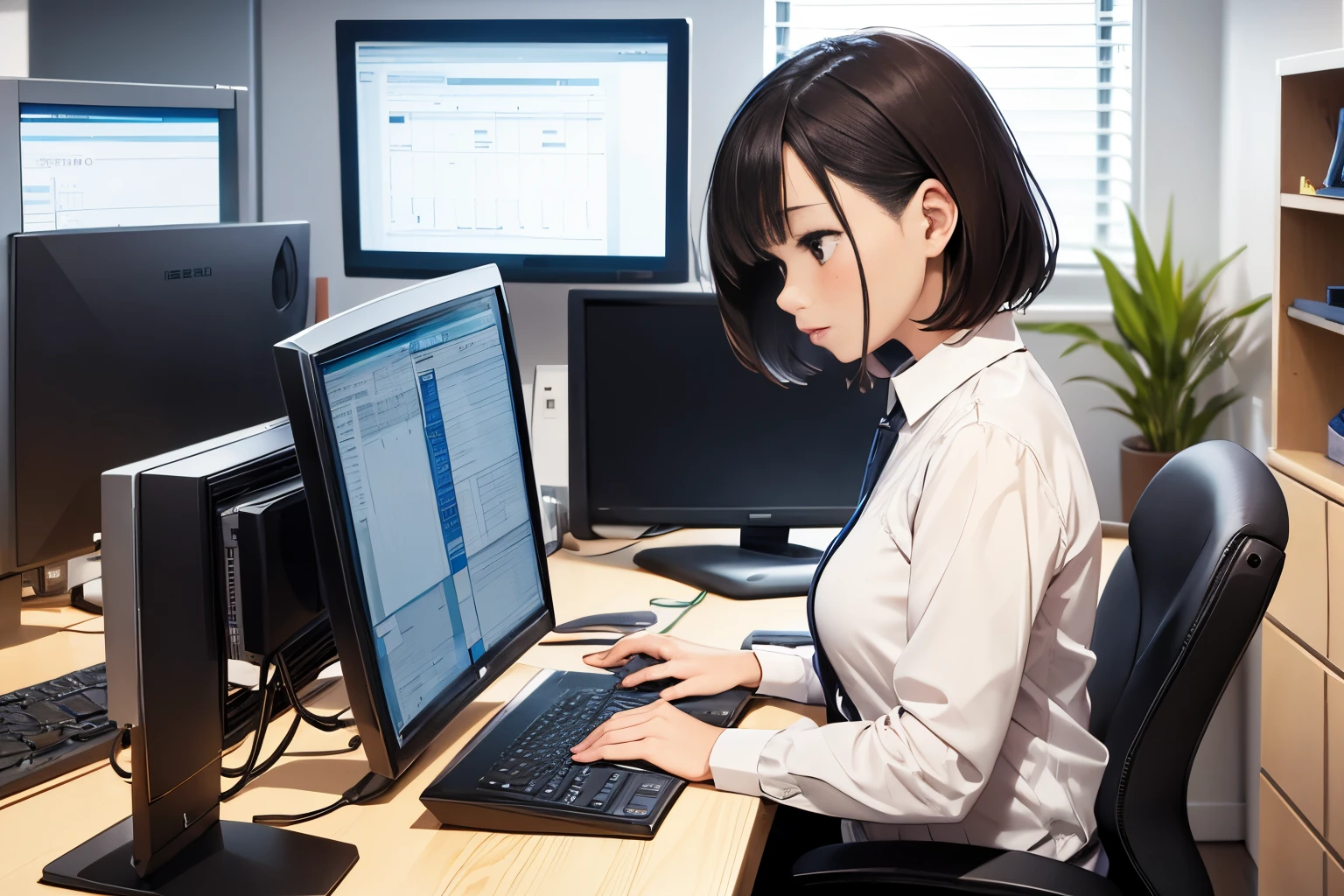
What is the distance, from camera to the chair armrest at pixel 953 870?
976 mm

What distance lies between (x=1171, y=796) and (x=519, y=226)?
1.57 meters

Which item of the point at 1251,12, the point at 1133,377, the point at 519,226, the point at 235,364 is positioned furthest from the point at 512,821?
the point at 1251,12

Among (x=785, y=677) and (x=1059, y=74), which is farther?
(x=1059, y=74)

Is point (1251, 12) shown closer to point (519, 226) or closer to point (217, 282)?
point (519, 226)

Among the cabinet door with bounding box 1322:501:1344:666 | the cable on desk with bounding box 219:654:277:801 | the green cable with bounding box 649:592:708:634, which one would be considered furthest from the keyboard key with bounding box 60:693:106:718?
the cabinet door with bounding box 1322:501:1344:666

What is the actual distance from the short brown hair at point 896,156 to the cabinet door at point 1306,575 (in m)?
1.02

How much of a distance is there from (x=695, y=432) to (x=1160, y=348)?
116 centimetres

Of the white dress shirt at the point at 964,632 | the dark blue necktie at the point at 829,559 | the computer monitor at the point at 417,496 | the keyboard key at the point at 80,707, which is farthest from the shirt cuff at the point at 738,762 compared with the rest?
the keyboard key at the point at 80,707

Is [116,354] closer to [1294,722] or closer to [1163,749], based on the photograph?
[1163,749]

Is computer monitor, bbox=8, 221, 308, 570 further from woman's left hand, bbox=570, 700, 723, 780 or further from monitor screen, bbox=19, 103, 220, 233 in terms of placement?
woman's left hand, bbox=570, 700, 723, 780

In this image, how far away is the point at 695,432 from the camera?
1.80 metres

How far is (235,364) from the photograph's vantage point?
1.45 meters

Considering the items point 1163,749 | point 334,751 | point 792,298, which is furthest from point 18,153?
point 1163,749

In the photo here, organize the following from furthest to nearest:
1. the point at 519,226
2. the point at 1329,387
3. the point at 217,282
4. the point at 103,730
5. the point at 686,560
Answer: the point at 519,226
the point at 1329,387
the point at 686,560
the point at 217,282
the point at 103,730
